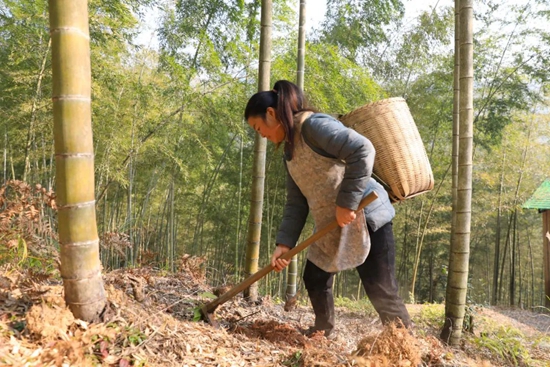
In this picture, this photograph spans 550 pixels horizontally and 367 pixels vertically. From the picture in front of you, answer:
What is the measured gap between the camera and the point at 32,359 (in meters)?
1.45

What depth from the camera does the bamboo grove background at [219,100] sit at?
5.72 m

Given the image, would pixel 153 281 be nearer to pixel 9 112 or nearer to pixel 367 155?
pixel 367 155

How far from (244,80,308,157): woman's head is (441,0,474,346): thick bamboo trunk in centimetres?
144

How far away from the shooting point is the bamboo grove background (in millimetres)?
5719

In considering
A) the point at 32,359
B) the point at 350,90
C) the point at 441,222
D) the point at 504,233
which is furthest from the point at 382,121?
the point at 504,233

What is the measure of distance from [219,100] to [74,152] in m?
5.22

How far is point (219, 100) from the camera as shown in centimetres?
668

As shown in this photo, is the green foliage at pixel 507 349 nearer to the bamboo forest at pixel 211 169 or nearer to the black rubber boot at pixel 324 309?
the bamboo forest at pixel 211 169

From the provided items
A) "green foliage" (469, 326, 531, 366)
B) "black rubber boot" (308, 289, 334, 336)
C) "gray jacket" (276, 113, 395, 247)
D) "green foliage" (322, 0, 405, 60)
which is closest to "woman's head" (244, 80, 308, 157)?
"gray jacket" (276, 113, 395, 247)

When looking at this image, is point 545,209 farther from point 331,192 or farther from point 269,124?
point 269,124

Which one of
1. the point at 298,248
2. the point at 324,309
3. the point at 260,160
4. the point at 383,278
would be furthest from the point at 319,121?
the point at 324,309

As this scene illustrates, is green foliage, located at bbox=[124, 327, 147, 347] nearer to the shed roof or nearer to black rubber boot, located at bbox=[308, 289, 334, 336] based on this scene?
black rubber boot, located at bbox=[308, 289, 334, 336]

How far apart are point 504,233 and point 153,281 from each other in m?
18.0

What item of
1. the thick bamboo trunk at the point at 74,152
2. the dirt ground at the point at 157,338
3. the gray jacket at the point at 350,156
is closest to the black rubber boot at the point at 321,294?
the dirt ground at the point at 157,338
